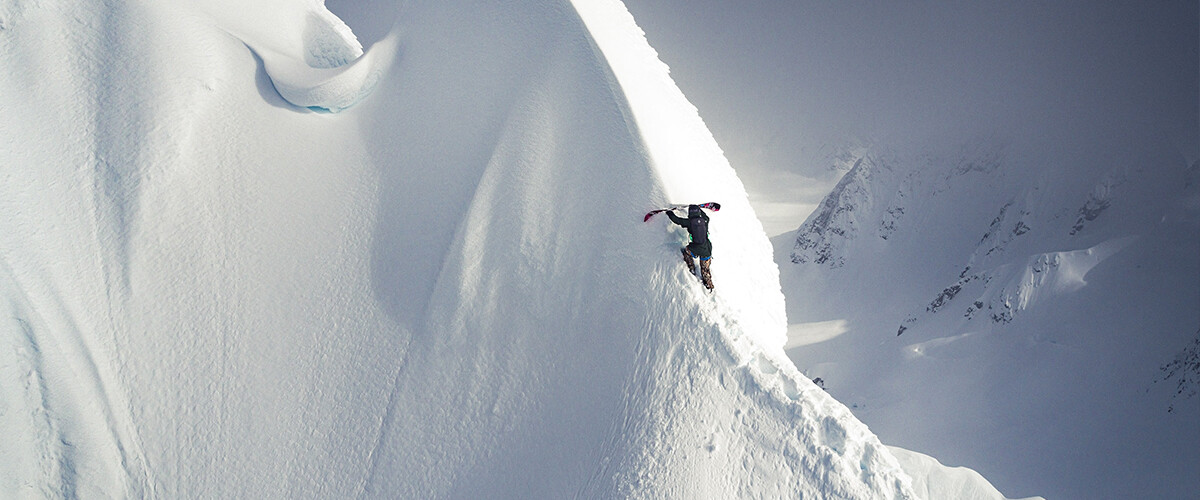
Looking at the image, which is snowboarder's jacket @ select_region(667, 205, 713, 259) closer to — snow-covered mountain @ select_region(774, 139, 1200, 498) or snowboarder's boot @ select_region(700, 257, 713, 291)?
snowboarder's boot @ select_region(700, 257, 713, 291)

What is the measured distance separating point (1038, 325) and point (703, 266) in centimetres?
4139

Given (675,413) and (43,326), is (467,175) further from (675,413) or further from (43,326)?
(43,326)

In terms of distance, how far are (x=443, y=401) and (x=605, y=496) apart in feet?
7.78

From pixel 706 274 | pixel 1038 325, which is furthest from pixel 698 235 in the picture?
pixel 1038 325

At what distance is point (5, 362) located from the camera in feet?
27.6

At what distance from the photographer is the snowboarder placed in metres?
7.63

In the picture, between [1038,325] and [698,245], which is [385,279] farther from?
[1038,325]

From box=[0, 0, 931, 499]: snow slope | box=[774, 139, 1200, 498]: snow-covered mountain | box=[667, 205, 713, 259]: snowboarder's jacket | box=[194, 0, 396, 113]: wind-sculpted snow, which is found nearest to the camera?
box=[0, 0, 931, 499]: snow slope

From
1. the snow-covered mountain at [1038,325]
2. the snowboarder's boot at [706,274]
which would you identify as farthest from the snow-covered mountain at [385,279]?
the snow-covered mountain at [1038,325]

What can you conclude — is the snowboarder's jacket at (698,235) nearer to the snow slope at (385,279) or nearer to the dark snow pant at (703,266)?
the dark snow pant at (703,266)

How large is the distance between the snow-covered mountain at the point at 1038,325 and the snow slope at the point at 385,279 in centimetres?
2794

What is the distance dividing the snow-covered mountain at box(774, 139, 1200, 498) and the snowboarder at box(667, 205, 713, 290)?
91.4 feet

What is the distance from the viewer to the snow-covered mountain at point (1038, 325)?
95.5 ft

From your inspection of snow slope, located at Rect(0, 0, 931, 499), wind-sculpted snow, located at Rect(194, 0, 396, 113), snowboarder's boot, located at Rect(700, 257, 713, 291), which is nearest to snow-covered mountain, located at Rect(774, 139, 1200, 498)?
snowboarder's boot, located at Rect(700, 257, 713, 291)
